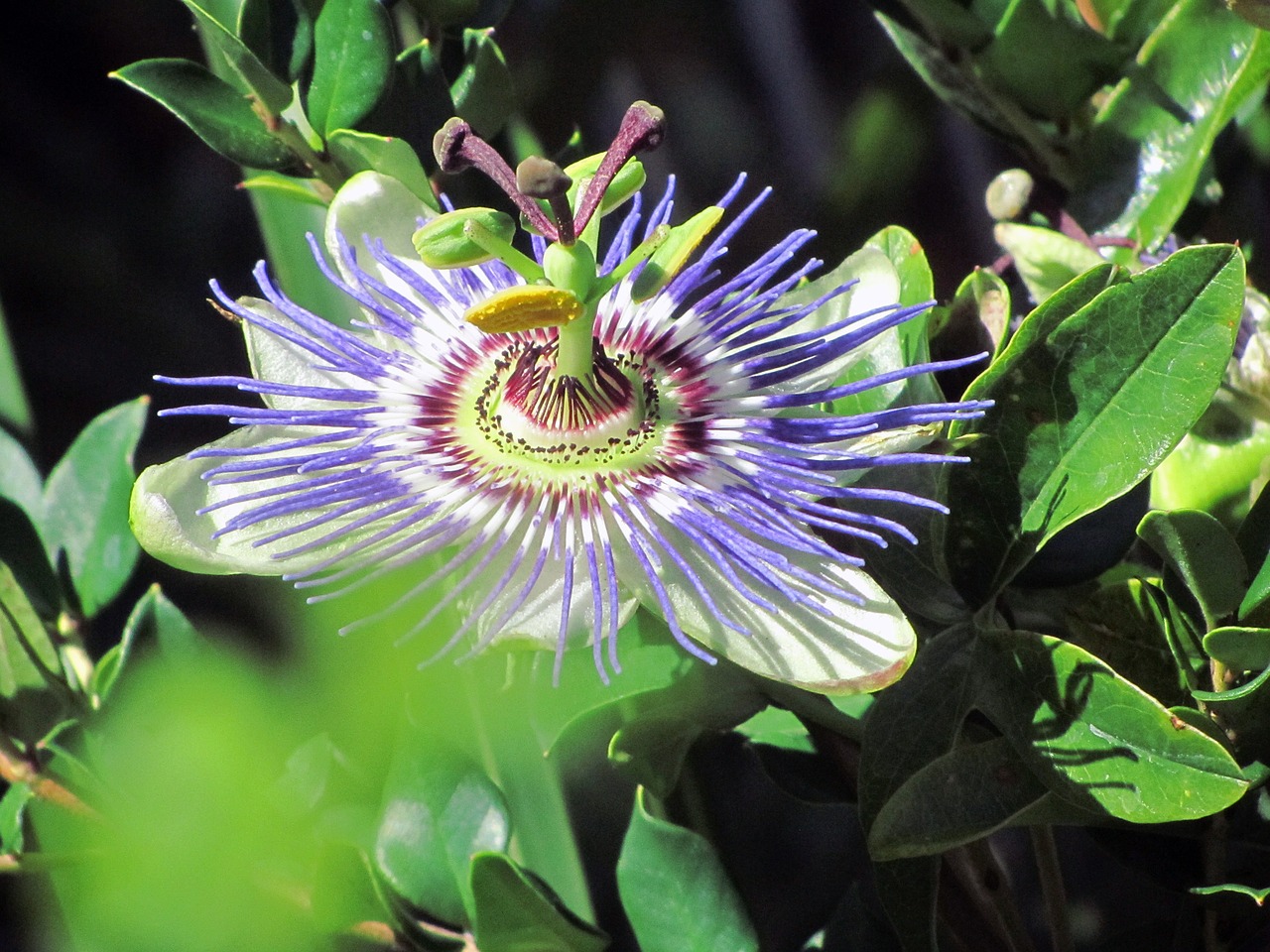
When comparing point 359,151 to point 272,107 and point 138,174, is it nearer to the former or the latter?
point 272,107

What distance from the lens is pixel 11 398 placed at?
1003 millimetres

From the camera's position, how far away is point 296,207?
93cm

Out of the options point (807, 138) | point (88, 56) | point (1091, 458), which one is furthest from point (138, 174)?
point (1091, 458)

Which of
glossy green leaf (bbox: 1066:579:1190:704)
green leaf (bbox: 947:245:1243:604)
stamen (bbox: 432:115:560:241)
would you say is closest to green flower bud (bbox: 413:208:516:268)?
stamen (bbox: 432:115:560:241)

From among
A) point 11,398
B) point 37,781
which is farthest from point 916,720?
point 11,398

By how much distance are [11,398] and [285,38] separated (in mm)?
446

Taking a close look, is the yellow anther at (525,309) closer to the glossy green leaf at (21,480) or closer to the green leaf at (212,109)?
the green leaf at (212,109)

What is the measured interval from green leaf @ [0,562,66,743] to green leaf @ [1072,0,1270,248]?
26.7 inches

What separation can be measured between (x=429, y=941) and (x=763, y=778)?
0.87ft

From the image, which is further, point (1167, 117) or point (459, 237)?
point (1167, 117)

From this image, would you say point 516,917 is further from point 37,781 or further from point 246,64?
point 246,64

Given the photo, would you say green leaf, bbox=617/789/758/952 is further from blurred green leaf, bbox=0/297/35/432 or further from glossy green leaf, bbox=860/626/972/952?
blurred green leaf, bbox=0/297/35/432

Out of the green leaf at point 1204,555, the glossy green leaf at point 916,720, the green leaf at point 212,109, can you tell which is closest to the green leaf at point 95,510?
the green leaf at point 212,109

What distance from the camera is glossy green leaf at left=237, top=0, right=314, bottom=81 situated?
699 mm
